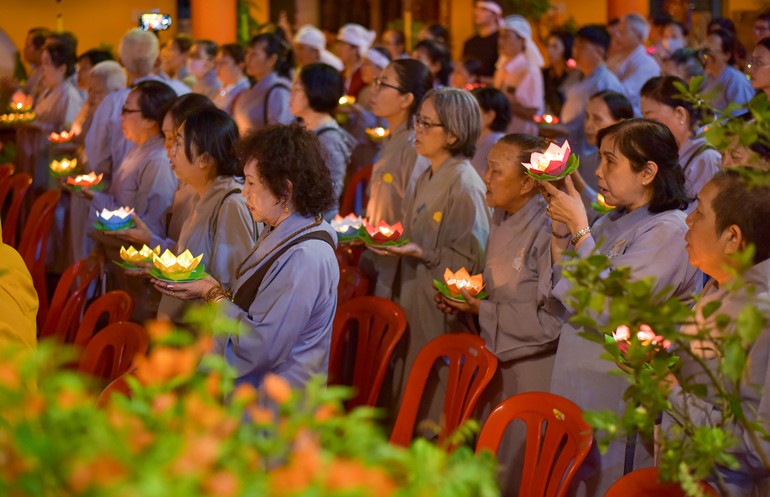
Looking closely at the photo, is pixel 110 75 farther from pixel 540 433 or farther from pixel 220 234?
pixel 540 433

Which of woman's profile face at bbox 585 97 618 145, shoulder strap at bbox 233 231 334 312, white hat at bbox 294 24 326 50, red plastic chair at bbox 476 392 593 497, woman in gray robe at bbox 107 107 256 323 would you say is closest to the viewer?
red plastic chair at bbox 476 392 593 497


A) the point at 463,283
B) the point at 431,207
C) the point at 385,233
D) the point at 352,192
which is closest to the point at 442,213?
the point at 431,207

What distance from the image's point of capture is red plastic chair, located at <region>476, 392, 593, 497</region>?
2.54 metres

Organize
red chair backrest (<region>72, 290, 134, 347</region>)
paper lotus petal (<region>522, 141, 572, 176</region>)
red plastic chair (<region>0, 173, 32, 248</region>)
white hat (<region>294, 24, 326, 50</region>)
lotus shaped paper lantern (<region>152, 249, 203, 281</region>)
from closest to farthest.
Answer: paper lotus petal (<region>522, 141, 572, 176</region>) < lotus shaped paper lantern (<region>152, 249, 203, 281</region>) < red chair backrest (<region>72, 290, 134, 347</region>) < red plastic chair (<region>0, 173, 32, 248</region>) < white hat (<region>294, 24, 326, 50</region>)

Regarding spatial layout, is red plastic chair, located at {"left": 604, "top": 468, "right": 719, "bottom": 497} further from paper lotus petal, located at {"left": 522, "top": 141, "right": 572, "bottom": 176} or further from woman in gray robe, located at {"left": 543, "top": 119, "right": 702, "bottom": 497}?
paper lotus petal, located at {"left": 522, "top": 141, "right": 572, "bottom": 176}

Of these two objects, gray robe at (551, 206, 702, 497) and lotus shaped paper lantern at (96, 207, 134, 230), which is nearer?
gray robe at (551, 206, 702, 497)

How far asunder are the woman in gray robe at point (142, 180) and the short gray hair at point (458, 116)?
133cm

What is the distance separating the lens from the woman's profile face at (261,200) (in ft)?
9.59

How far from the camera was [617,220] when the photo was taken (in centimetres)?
306

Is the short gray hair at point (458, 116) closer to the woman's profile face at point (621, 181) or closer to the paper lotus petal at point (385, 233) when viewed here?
the paper lotus petal at point (385, 233)

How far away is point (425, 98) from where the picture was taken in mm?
4219

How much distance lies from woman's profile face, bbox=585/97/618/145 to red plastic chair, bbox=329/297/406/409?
156 cm

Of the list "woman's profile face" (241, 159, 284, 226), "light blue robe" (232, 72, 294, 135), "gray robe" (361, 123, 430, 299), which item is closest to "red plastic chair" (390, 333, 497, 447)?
"woman's profile face" (241, 159, 284, 226)

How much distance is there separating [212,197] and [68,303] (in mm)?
703
